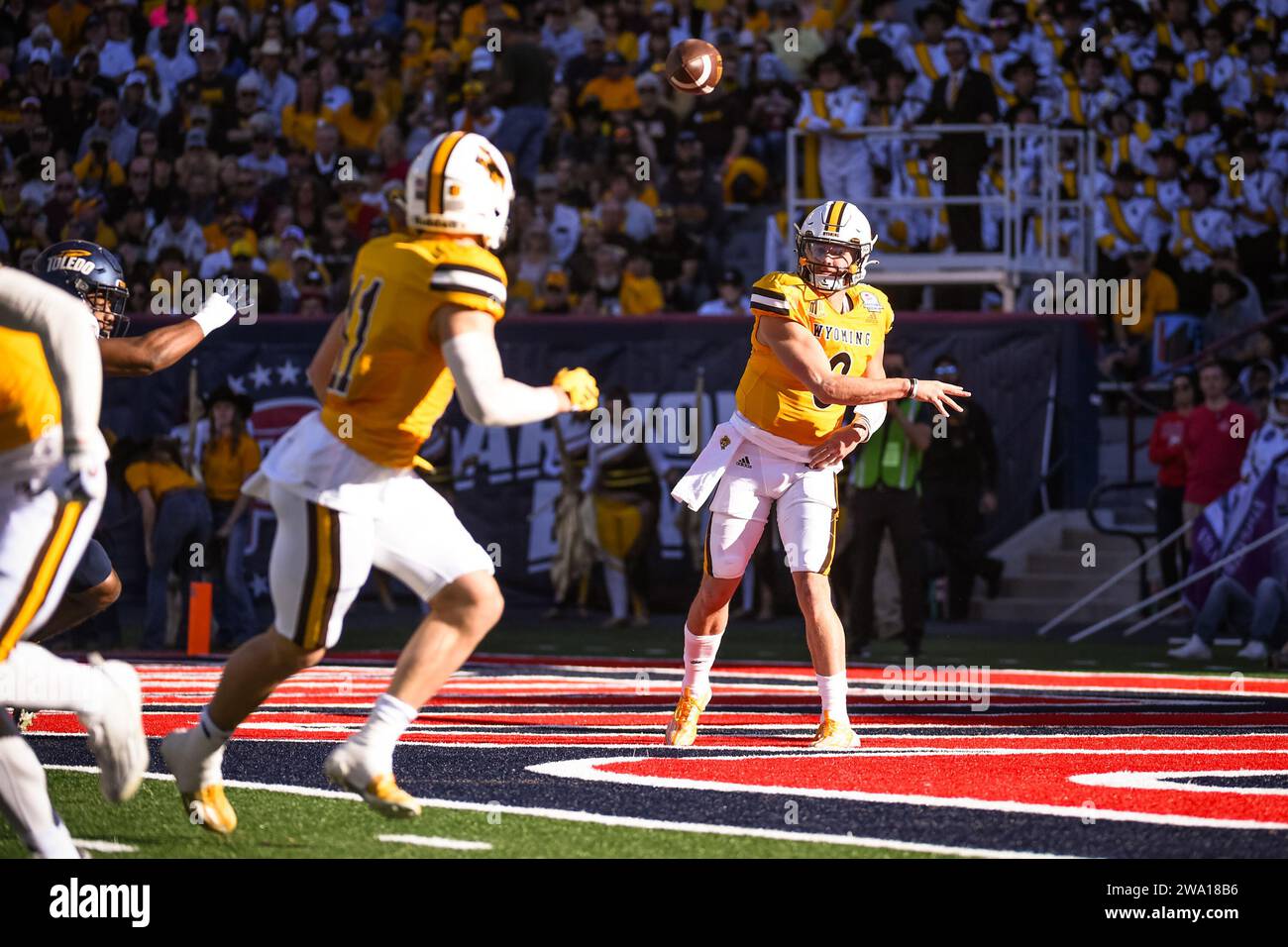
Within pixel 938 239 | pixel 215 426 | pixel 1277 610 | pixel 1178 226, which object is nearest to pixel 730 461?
pixel 1277 610

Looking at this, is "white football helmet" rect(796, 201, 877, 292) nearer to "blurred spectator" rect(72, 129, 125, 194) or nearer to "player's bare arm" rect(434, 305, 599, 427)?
"player's bare arm" rect(434, 305, 599, 427)

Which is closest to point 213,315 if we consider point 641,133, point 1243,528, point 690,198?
point 1243,528

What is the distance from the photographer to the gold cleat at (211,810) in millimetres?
5602

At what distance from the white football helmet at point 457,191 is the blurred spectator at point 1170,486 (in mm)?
9359

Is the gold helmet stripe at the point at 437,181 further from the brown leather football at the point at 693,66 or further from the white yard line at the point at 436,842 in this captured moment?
the brown leather football at the point at 693,66

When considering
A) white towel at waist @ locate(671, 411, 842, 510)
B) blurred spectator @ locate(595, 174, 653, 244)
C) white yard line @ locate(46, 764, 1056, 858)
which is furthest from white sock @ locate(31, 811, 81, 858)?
blurred spectator @ locate(595, 174, 653, 244)

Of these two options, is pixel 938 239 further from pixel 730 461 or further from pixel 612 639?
pixel 730 461

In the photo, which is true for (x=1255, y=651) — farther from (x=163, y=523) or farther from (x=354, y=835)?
(x=354, y=835)

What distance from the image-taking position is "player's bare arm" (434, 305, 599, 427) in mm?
5312

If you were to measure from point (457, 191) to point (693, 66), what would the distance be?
3697 millimetres

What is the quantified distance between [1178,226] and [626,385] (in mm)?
5165

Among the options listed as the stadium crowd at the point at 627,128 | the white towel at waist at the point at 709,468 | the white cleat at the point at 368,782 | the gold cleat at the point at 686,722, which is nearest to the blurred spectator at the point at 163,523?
the stadium crowd at the point at 627,128

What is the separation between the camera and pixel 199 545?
44.1 ft

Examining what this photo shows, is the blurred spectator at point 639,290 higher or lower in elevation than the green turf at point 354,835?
higher
